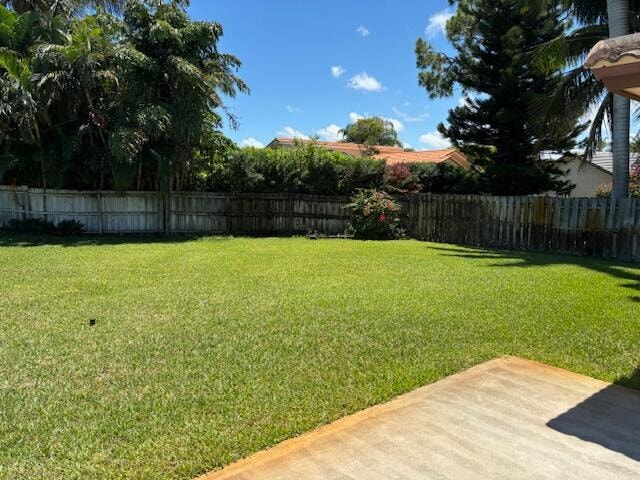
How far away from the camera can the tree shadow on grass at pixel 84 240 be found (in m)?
Result: 13.4

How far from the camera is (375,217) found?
56.0ft

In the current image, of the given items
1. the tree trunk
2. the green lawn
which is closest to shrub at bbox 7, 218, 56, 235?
the green lawn

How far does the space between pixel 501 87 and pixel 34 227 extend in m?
16.4

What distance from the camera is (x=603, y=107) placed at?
48.3 ft

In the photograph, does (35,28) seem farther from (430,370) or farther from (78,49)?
(430,370)

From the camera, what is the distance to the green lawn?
10.4ft

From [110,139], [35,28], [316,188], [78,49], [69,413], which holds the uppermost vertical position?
[35,28]

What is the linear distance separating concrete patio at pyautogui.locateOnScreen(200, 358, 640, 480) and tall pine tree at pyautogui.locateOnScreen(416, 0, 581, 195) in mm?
15626

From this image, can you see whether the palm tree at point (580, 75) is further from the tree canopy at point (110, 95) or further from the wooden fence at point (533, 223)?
the tree canopy at point (110, 95)

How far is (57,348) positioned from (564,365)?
4.59 m

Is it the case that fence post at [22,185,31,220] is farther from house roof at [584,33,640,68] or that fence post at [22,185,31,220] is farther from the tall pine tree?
house roof at [584,33,640,68]

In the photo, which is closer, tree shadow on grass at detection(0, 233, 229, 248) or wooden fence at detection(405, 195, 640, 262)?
wooden fence at detection(405, 195, 640, 262)

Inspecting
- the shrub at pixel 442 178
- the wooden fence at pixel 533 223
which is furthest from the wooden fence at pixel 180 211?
the shrub at pixel 442 178

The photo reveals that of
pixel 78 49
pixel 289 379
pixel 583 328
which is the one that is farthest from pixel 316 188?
pixel 289 379
